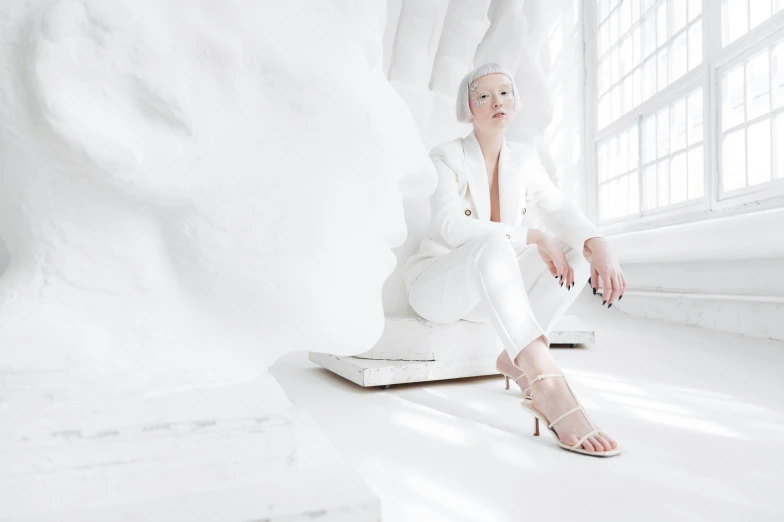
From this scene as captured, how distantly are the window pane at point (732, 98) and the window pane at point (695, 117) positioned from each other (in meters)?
0.25

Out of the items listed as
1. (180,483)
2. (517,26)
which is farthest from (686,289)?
(180,483)

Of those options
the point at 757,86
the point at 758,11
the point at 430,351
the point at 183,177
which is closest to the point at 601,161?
the point at 757,86

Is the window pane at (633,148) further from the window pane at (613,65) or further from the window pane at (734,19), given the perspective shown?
the window pane at (734,19)

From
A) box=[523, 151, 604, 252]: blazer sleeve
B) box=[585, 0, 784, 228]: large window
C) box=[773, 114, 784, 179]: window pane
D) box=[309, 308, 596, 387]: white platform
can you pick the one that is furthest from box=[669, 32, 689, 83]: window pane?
box=[309, 308, 596, 387]: white platform

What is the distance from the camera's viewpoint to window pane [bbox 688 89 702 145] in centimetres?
343

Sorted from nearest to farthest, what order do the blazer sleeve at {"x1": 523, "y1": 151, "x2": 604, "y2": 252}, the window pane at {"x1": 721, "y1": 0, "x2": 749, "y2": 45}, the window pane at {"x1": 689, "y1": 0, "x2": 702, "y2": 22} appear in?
the blazer sleeve at {"x1": 523, "y1": 151, "x2": 604, "y2": 252}, the window pane at {"x1": 721, "y1": 0, "x2": 749, "y2": 45}, the window pane at {"x1": 689, "y1": 0, "x2": 702, "y2": 22}

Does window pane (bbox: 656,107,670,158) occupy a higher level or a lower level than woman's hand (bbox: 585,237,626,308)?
higher

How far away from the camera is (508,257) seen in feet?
4.47

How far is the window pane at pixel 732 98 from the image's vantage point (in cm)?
305

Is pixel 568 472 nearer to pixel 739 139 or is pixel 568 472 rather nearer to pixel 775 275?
pixel 775 275

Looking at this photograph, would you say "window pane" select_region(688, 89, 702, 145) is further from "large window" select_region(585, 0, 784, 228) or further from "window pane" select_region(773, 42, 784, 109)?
"window pane" select_region(773, 42, 784, 109)

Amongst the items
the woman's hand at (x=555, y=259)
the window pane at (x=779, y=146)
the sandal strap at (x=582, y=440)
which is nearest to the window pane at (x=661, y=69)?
the window pane at (x=779, y=146)

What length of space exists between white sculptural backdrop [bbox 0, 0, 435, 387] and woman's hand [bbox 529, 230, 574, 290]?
0.86 meters

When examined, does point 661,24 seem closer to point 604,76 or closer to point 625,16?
point 625,16
